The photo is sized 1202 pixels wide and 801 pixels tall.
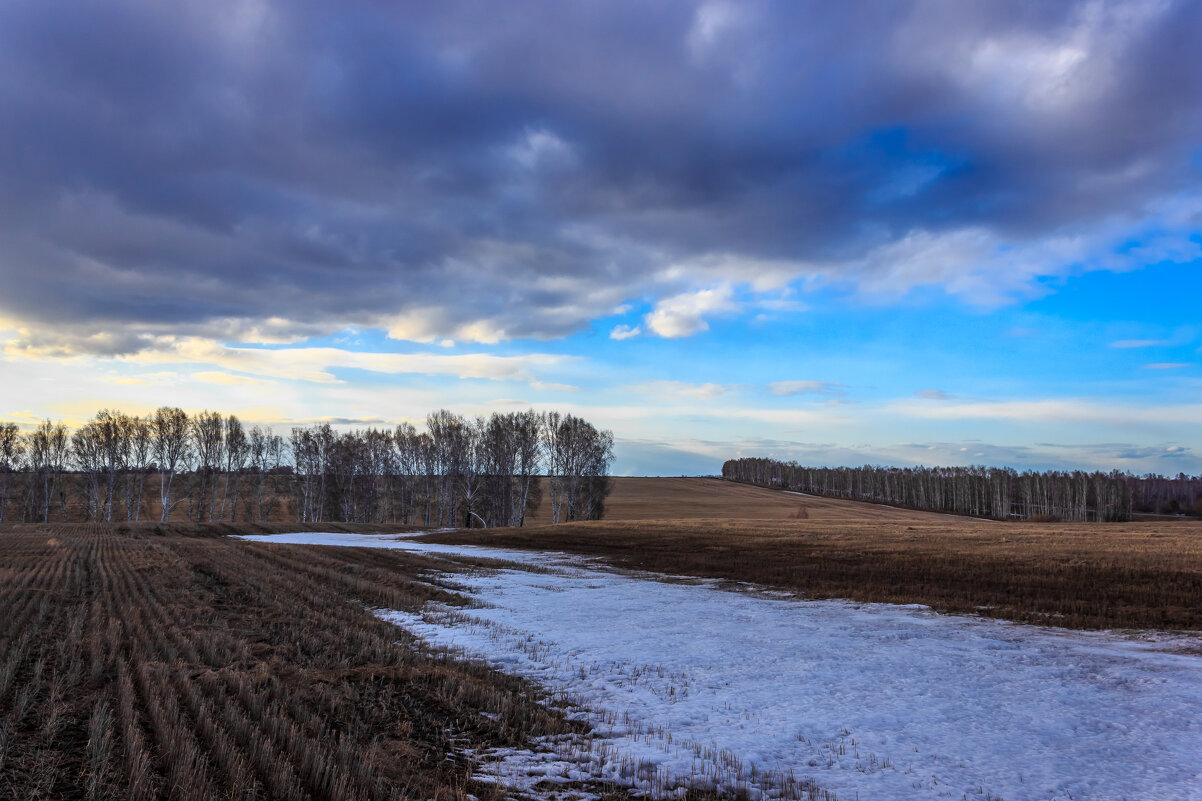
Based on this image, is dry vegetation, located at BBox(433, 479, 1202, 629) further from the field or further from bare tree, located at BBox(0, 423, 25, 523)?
bare tree, located at BBox(0, 423, 25, 523)

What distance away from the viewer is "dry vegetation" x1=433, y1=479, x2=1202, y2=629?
1867 cm

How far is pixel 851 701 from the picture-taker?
9359 mm

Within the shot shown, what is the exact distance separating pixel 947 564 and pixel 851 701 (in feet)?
75.8

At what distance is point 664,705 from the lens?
9125mm

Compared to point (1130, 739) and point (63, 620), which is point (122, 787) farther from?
point (1130, 739)

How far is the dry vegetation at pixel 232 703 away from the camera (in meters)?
5.91

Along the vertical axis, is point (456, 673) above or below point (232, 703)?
below

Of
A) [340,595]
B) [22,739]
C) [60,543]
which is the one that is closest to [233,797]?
[22,739]

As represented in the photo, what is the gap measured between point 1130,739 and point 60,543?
148 ft

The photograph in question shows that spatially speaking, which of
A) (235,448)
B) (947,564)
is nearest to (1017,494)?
(947,564)

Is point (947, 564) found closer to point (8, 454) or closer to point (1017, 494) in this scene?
point (8, 454)

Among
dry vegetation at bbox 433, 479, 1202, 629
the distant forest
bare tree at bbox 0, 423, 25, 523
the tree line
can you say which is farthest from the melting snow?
the distant forest

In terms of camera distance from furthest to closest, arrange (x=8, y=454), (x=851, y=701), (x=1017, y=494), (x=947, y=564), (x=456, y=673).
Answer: (x=1017, y=494)
(x=8, y=454)
(x=947, y=564)
(x=456, y=673)
(x=851, y=701)

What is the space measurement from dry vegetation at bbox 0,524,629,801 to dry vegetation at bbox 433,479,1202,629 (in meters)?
15.8
